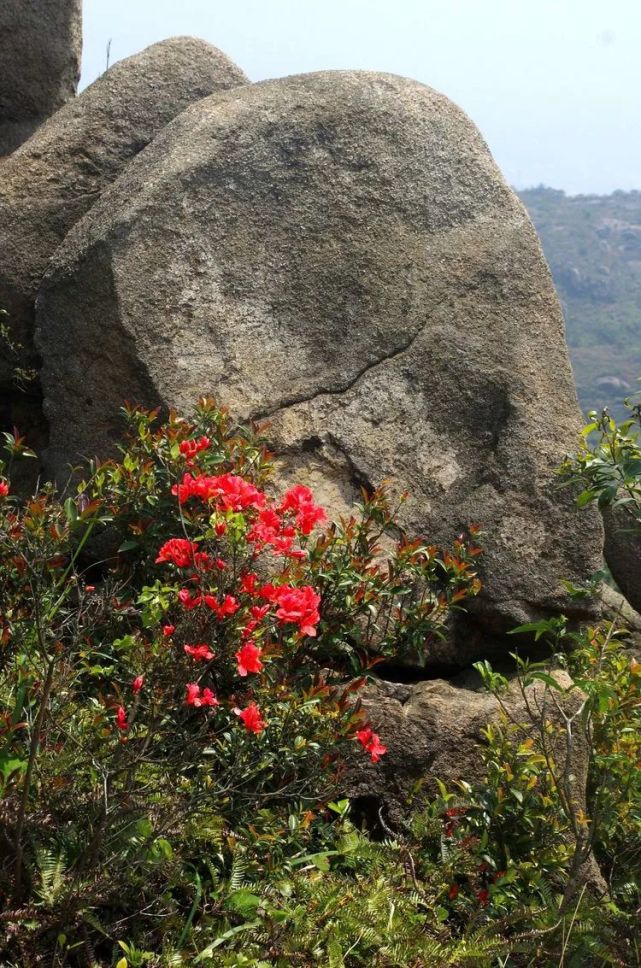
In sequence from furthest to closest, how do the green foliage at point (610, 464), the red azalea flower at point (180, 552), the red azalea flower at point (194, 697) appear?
the green foliage at point (610, 464)
the red azalea flower at point (180, 552)
the red azalea flower at point (194, 697)

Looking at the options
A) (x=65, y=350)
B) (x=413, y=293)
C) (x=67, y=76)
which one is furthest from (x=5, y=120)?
(x=413, y=293)

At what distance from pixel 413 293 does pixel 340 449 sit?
876 mm

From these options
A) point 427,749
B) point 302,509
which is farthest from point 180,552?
point 427,749

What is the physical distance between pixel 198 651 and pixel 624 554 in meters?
3.81

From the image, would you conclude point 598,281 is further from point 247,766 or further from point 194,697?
point 194,697

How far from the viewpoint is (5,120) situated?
6.97 m

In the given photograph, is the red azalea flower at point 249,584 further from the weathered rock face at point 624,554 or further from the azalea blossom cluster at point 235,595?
the weathered rock face at point 624,554

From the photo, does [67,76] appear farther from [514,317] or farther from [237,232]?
[514,317]

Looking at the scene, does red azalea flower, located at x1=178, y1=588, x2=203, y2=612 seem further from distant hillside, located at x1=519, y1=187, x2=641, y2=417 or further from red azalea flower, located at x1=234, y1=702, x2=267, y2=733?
distant hillside, located at x1=519, y1=187, x2=641, y2=417

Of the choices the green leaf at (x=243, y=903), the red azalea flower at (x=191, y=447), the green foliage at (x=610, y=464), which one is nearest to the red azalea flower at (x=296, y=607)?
the green leaf at (x=243, y=903)

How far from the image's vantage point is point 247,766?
3270 mm

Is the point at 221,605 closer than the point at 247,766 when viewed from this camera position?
Yes

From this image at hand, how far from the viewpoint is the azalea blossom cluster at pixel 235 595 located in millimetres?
3074

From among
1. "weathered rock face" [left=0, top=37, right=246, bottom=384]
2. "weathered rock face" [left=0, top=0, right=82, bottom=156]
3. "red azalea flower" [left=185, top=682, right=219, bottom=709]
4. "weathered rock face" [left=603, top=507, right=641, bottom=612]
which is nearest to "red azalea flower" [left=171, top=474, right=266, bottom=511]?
"red azalea flower" [left=185, top=682, right=219, bottom=709]
